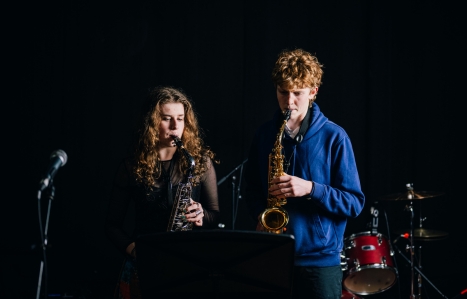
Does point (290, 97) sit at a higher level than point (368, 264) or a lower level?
higher

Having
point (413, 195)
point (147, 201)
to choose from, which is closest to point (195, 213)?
point (147, 201)

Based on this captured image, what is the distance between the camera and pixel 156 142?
123 inches

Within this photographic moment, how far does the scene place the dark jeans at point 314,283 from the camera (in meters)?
2.46

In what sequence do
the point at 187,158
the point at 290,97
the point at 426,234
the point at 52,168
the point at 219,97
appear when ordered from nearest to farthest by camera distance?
the point at 52,168, the point at 290,97, the point at 187,158, the point at 426,234, the point at 219,97

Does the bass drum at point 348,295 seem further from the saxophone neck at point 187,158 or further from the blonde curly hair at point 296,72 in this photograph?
the blonde curly hair at point 296,72

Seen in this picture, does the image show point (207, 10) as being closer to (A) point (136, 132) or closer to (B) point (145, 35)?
(B) point (145, 35)

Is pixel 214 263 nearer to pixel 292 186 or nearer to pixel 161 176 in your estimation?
pixel 292 186

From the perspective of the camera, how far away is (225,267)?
2.03 metres

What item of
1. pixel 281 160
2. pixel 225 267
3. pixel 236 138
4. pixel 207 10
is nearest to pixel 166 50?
pixel 207 10

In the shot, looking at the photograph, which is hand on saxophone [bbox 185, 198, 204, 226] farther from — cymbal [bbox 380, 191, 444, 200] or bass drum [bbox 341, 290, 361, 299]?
cymbal [bbox 380, 191, 444, 200]

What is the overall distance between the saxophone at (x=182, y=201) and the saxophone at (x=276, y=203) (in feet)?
1.58

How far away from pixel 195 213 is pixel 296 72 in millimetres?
930

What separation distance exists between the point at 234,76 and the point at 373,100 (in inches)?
55.6

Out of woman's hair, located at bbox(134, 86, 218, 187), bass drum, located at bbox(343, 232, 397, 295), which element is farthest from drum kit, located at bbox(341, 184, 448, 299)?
woman's hair, located at bbox(134, 86, 218, 187)
